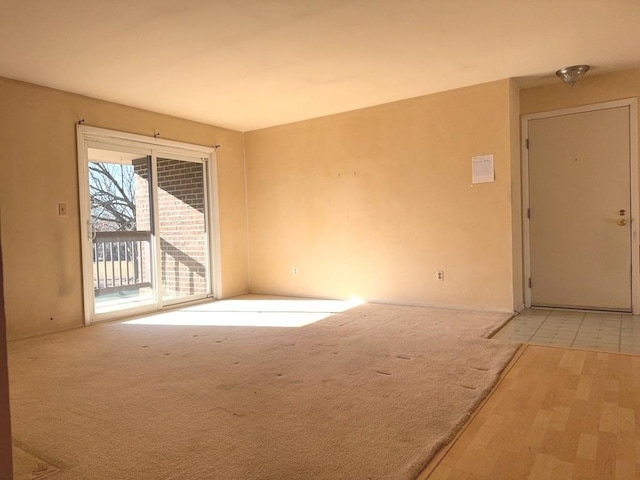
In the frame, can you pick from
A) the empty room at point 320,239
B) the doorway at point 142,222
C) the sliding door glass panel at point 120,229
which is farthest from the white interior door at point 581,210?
the sliding door glass panel at point 120,229

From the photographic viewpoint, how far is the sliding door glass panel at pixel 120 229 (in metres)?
4.69

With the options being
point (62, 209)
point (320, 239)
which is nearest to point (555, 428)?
point (320, 239)

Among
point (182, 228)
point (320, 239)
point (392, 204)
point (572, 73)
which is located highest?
point (572, 73)

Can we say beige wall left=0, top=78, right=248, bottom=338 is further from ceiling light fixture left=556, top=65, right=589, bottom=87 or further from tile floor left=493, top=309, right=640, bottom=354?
ceiling light fixture left=556, top=65, right=589, bottom=87

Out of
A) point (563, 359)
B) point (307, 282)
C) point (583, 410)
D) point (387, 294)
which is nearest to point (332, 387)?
point (583, 410)

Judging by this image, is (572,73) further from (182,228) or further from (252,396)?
(182,228)

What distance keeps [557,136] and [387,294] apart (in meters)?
2.52

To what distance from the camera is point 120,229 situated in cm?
489

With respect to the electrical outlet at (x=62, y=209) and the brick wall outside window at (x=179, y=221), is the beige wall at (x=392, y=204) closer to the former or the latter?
the brick wall outside window at (x=179, y=221)

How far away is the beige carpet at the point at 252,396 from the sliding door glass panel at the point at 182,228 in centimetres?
137

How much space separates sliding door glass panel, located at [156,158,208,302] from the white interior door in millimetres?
4080

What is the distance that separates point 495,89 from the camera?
4.46 m

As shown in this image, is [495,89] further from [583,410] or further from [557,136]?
[583,410]

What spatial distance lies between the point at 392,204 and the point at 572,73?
7.15 feet
